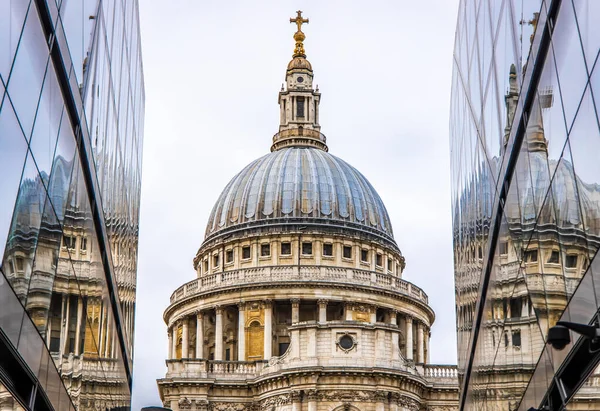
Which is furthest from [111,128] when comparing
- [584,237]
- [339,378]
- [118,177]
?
[339,378]

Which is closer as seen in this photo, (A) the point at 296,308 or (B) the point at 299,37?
(A) the point at 296,308

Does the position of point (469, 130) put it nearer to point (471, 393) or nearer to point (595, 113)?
point (471, 393)

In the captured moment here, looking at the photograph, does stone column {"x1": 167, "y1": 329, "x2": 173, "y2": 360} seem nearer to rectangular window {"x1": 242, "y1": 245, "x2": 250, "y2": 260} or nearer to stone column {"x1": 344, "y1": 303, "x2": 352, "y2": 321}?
rectangular window {"x1": 242, "y1": 245, "x2": 250, "y2": 260}

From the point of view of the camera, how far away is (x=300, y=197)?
100125 millimetres

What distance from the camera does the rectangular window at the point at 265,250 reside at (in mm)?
97000

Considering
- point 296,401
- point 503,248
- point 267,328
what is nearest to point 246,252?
point 267,328

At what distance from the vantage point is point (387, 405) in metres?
77.9

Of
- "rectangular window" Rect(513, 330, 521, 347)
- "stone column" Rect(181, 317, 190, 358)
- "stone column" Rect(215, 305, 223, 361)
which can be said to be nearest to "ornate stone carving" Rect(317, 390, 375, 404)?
"stone column" Rect(215, 305, 223, 361)

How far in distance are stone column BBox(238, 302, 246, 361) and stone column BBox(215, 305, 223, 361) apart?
5.35ft

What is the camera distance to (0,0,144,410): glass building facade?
1680cm

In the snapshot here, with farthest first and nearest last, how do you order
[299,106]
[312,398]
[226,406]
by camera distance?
[299,106], [226,406], [312,398]

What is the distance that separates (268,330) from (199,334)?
6.68 metres

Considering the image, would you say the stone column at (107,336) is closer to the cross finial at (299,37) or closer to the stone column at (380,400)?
the stone column at (380,400)

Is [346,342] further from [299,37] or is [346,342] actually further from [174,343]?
[299,37]
